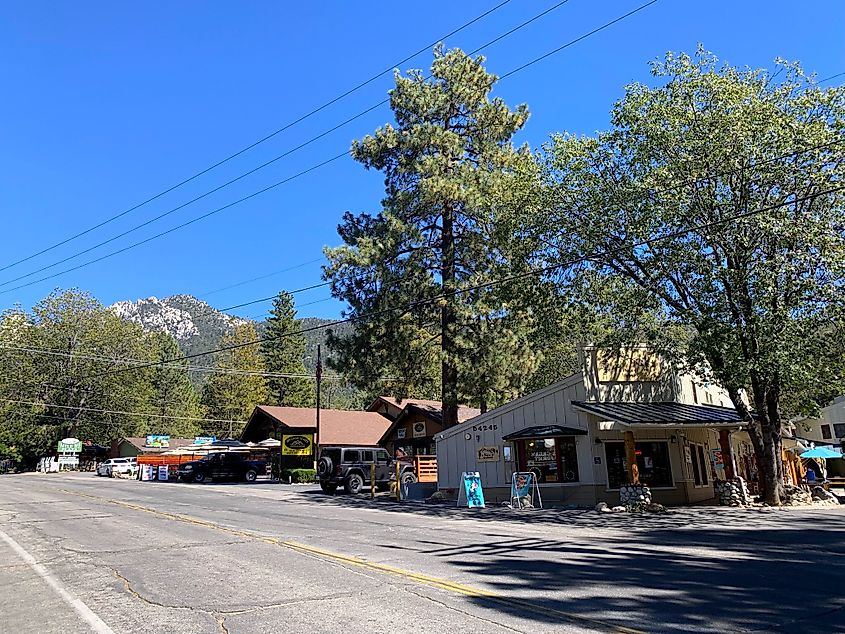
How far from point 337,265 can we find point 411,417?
50.7 ft

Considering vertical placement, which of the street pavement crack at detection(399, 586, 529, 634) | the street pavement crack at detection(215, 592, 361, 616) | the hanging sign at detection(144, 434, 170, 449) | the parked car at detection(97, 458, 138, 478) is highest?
the hanging sign at detection(144, 434, 170, 449)

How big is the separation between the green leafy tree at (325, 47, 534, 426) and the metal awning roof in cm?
692

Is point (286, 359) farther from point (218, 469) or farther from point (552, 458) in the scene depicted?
point (552, 458)

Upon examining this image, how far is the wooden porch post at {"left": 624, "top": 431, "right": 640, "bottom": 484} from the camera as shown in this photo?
19.5m

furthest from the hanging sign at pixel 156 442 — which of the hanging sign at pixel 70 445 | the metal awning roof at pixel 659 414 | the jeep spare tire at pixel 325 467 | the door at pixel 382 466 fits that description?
the metal awning roof at pixel 659 414

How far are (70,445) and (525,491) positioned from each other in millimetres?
57007

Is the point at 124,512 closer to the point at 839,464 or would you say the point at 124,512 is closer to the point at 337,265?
the point at 337,265

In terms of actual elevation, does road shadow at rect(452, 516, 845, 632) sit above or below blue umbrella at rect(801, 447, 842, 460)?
below

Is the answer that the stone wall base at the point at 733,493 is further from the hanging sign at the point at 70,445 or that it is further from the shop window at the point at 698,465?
the hanging sign at the point at 70,445

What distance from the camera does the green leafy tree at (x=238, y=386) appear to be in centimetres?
7531

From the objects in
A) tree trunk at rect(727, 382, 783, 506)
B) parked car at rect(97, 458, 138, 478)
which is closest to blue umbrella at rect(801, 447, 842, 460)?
tree trunk at rect(727, 382, 783, 506)

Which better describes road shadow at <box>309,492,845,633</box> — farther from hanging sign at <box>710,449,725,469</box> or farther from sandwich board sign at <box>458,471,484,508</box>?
hanging sign at <box>710,449,725,469</box>

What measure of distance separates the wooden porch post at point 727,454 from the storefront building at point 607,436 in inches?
1.5

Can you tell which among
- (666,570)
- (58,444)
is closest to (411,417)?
(666,570)
